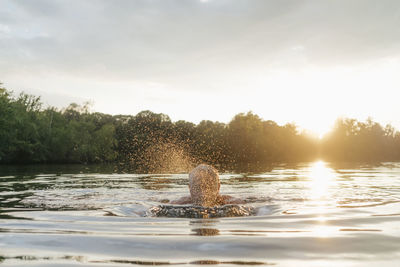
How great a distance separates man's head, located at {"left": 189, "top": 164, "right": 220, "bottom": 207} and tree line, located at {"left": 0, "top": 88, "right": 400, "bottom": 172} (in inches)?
847

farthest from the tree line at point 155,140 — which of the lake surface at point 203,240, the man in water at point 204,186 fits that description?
the lake surface at point 203,240

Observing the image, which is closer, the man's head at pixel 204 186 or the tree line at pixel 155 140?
the man's head at pixel 204 186

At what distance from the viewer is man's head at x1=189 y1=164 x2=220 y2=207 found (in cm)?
750

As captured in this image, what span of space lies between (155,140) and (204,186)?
68.9 m

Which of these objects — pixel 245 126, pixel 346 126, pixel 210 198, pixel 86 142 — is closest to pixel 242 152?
pixel 245 126

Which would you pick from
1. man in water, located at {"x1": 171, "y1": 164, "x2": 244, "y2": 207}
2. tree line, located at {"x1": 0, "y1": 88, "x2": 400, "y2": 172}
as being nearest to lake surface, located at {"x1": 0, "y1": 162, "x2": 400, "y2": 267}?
Result: man in water, located at {"x1": 171, "y1": 164, "x2": 244, "y2": 207}

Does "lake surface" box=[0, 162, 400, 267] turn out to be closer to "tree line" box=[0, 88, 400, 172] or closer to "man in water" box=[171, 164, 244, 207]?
"man in water" box=[171, 164, 244, 207]

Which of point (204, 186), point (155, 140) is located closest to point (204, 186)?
point (204, 186)

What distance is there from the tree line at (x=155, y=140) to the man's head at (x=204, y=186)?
21.5 m

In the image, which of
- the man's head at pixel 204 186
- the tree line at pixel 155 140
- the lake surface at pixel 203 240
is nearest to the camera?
the lake surface at pixel 203 240

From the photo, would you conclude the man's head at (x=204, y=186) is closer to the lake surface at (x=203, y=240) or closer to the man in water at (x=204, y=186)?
the man in water at (x=204, y=186)

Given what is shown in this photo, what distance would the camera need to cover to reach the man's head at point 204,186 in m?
7.50

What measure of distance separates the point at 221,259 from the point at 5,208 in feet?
19.6

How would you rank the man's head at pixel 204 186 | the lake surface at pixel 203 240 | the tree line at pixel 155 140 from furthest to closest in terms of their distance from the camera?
the tree line at pixel 155 140
the man's head at pixel 204 186
the lake surface at pixel 203 240
